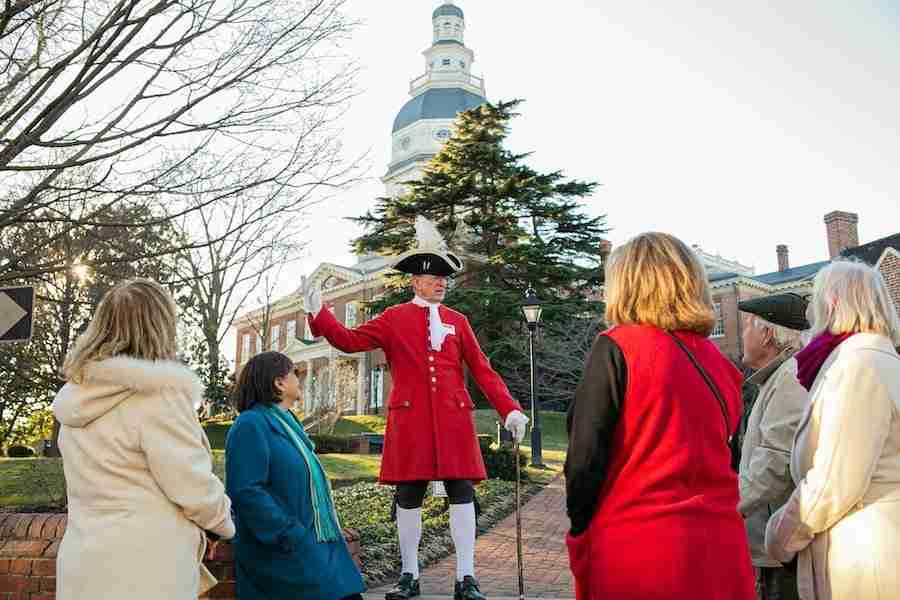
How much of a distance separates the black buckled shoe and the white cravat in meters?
1.51

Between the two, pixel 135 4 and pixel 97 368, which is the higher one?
pixel 135 4

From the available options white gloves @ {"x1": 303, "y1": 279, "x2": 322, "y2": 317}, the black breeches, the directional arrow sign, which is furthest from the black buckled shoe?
the directional arrow sign

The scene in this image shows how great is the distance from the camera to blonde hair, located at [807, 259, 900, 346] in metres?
2.84

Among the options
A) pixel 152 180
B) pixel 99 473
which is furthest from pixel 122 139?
pixel 99 473

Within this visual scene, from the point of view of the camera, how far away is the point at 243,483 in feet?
11.1

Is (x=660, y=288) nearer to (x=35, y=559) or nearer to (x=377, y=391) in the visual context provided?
(x=35, y=559)

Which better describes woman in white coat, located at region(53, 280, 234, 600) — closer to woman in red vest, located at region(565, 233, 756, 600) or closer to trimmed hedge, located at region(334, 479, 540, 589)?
woman in red vest, located at region(565, 233, 756, 600)

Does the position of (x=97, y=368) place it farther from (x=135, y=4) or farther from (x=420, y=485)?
(x=135, y=4)

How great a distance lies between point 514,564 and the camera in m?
8.15

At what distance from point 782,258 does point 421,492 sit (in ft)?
147

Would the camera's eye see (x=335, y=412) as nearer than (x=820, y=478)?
No

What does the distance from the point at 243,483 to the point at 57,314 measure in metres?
18.6

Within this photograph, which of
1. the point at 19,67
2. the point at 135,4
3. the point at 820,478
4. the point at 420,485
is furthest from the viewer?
the point at 19,67

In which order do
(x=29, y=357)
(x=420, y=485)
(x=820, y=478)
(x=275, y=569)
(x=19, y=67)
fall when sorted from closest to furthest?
(x=820, y=478) < (x=275, y=569) < (x=420, y=485) < (x=19, y=67) < (x=29, y=357)
